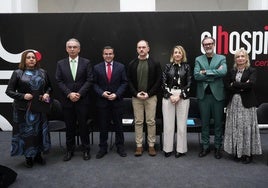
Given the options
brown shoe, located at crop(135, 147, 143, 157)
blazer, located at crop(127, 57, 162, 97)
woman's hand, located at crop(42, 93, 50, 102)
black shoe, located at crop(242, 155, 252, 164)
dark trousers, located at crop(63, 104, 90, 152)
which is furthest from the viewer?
brown shoe, located at crop(135, 147, 143, 157)

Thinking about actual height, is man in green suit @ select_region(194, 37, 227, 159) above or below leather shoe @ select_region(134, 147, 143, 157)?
above

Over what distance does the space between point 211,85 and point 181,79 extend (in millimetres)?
385

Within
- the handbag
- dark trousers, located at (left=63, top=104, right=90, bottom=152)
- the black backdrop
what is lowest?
dark trousers, located at (left=63, top=104, right=90, bottom=152)

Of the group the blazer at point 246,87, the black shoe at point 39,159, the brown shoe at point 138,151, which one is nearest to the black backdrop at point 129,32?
the blazer at point 246,87

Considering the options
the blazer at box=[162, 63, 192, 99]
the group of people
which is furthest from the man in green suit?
the blazer at box=[162, 63, 192, 99]

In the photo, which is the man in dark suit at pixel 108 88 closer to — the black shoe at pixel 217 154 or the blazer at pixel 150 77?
the blazer at pixel 150 77

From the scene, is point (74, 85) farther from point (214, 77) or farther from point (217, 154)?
point (217, 154)

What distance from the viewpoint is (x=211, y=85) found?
12.1 ft

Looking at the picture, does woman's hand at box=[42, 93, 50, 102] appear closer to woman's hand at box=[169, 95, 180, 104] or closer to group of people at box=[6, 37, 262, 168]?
group of people at box=[6, 37, 262, 168]

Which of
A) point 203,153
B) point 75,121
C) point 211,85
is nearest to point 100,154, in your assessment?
point 75,121

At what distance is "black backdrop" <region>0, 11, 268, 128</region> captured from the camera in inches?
186

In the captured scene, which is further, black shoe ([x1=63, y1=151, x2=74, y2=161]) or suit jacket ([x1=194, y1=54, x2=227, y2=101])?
black shoe ([x1=63, y1=151, x2=74, y2=161])

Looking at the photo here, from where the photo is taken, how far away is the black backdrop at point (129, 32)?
471 centimetres

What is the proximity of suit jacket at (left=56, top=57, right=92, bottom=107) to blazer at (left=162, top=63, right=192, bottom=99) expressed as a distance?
3.25 feet
